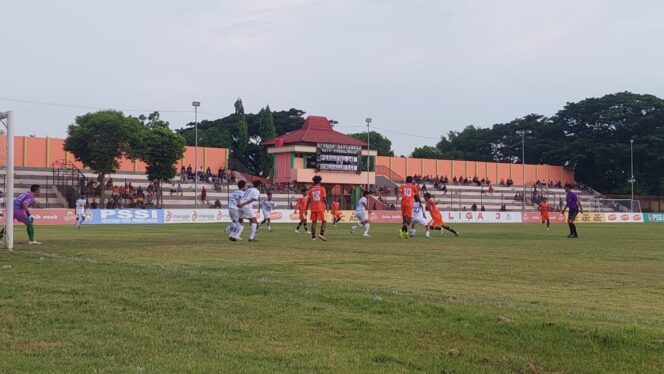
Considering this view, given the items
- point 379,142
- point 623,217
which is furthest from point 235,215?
point 379,142

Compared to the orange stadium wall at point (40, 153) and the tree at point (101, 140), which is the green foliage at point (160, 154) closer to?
the tree at point (101, 140)

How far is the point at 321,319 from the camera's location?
788cm

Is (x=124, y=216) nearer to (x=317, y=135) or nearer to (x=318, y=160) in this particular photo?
(x=318, y=160)

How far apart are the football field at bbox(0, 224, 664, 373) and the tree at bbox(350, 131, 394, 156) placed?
97891 millimetres

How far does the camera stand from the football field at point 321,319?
634 cm

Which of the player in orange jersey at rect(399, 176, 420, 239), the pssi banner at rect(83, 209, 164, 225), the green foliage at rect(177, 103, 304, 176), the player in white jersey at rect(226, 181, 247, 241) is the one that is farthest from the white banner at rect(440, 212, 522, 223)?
the player in white jersey at rect(226, 181, 247, 241)

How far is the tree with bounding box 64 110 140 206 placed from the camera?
56.9 meters

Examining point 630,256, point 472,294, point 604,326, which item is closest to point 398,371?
point 604,326

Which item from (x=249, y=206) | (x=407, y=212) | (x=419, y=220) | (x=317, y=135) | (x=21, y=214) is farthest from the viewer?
(x=317, y=135)

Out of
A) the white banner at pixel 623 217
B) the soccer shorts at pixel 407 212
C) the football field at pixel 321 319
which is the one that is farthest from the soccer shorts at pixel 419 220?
the white banner at pixel 623 217

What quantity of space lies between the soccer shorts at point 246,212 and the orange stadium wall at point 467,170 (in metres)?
58.9

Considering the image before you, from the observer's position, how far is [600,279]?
40.7 feet

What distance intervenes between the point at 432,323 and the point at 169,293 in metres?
3.46

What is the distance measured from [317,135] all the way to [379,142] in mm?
40404
